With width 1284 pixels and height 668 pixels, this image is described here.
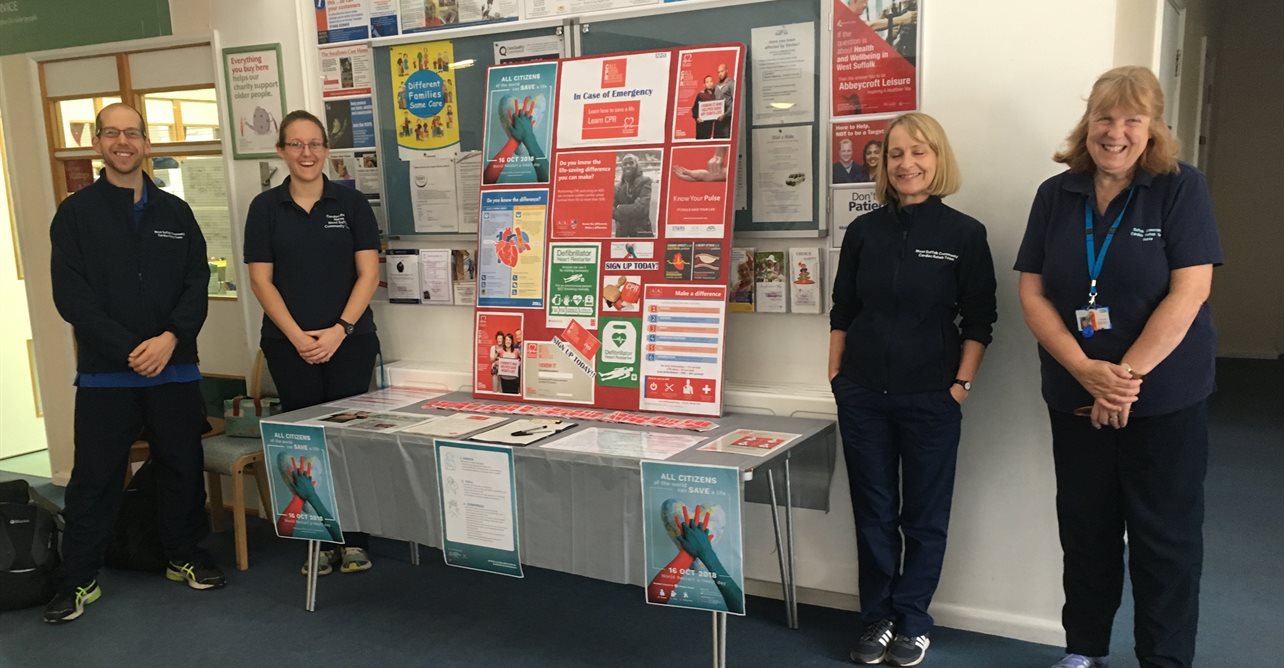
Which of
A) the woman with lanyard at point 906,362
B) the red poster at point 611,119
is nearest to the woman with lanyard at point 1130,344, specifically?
the woman with lanyard at point 906,362

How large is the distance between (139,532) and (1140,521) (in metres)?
3.44

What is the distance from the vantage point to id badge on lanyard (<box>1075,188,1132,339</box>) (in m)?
2.23

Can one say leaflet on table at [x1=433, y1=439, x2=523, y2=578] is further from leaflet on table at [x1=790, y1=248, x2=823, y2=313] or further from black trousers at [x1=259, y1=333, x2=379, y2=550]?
leaflet on table at [x1=790, y1=248, x2=823, y2=313]

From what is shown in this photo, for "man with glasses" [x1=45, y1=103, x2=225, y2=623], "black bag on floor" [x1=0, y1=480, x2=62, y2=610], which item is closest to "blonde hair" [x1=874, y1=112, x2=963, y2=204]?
"man with glasses" [x1=45, y1=103, x2=225, y2=623]

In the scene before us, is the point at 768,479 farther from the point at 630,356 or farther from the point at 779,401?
the point at 630,356

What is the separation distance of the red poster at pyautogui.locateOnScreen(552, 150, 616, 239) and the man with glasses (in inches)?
53.5

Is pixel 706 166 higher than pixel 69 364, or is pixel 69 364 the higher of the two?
pixel 706 166

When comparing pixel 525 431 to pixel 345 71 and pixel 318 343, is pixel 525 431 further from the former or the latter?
pixel 345 71

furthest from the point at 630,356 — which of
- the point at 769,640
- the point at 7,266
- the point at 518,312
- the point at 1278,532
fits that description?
the point at 7,266

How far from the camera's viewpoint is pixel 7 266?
550 centimetres

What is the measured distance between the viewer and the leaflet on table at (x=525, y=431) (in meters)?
2.72

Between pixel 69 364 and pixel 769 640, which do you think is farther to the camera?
pixel 69 364

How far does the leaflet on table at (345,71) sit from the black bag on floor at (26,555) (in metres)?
1.90

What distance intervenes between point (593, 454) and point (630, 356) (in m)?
0.58
